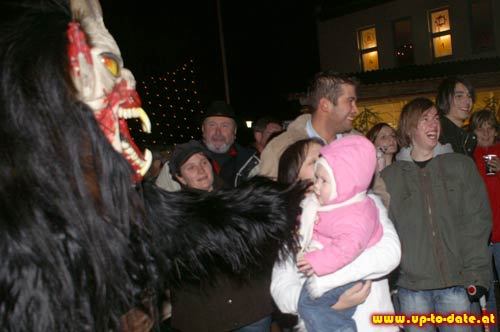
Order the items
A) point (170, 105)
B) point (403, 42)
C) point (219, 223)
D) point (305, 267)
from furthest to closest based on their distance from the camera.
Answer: point (403, 42), point (170, 105), point (305, 267), point (219, 223)

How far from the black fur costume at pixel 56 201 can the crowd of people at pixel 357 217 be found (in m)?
1.18

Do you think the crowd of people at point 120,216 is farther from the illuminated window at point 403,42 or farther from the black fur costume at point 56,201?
the illuminated window at point 403,42

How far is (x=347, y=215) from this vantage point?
7.32ft

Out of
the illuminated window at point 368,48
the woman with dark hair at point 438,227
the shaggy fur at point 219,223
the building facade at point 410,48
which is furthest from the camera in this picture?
the illuminated window at point 368,48

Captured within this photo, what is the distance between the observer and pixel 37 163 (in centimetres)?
107

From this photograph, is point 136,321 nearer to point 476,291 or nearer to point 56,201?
point 56,201

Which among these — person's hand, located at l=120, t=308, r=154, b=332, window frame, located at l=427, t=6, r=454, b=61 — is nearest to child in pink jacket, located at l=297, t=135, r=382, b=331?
person's hand, located at l=120, t=308, r=154, b=332

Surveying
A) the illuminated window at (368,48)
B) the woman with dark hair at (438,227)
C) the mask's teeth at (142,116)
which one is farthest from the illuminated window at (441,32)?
the mask's teeth at (142,116)

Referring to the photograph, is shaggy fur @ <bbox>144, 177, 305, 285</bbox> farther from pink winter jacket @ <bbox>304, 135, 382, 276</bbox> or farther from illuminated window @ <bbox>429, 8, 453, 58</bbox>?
illuminated window @ <bbox>429, 8, 453, 58</bbox>

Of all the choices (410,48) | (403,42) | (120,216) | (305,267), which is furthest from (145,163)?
(403,42)

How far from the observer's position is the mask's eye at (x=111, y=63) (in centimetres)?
122

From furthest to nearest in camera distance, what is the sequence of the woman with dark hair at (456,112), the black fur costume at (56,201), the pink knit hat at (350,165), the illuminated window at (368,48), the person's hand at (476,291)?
the illuminated window at (368,48) → the woman with dark hair at (456,112) → the person's hand at (476,291) → the pink knit hat at (350,165) → the black fur costume at (56,201)

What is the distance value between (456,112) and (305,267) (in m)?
2.75

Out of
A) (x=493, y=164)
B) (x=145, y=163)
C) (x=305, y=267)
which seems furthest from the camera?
(x=493, y=164)
